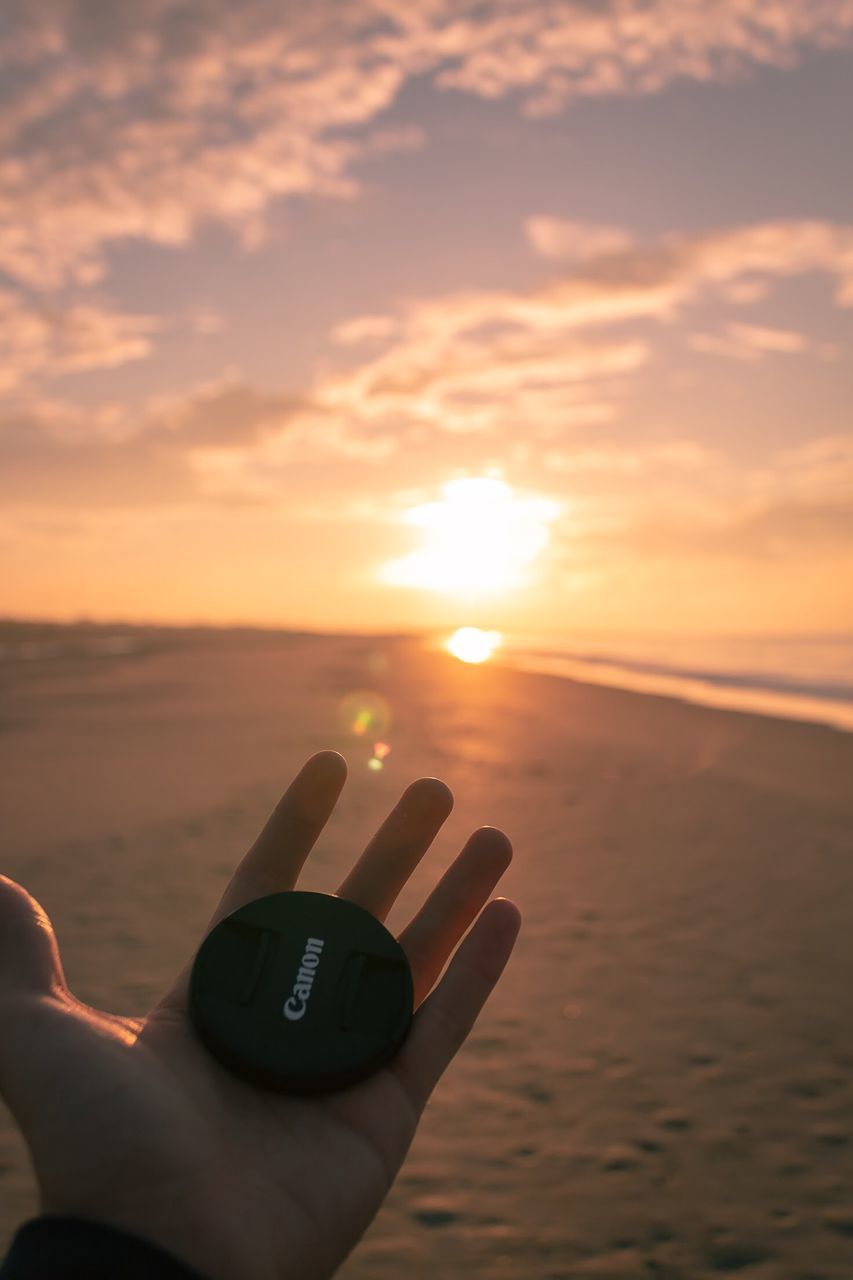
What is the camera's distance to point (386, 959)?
7.73ft

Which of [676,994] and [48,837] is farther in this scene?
[48,837]

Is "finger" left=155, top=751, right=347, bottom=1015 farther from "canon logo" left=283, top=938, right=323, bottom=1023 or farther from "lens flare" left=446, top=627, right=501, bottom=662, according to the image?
"lens flare" left=446, top=627, right=501, bottom=662

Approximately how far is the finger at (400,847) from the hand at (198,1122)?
13.4 inches

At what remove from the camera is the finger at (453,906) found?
8.24ft

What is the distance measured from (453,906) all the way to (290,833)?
48 cm

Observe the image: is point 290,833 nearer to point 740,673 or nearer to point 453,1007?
point 453,1007

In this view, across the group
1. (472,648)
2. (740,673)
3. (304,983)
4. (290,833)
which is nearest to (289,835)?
(290,833)

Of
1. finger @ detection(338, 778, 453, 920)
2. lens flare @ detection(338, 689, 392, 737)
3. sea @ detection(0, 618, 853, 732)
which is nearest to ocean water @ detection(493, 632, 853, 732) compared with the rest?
sea @ detection(0, 618, 853, 732)

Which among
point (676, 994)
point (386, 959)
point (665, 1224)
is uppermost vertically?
point (386, 959)

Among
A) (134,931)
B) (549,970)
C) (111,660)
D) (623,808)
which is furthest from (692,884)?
(111,660)

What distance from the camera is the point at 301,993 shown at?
7.43ft

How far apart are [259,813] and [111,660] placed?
26623 mm

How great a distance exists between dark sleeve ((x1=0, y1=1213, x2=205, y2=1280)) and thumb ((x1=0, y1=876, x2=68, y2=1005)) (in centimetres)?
50

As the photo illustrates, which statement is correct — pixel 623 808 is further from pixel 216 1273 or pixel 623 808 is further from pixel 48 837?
pixel 216 1273
